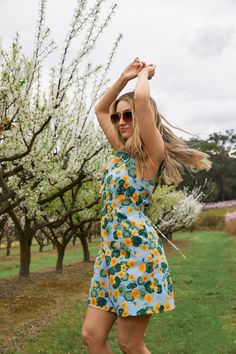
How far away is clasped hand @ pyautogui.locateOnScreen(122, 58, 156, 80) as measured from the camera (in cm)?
371

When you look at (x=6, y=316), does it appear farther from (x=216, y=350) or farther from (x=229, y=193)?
(x=229, y=193)

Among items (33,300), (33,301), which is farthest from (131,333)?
(33,300)

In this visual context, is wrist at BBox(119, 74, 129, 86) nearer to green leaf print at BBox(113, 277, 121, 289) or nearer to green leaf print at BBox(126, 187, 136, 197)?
green leaf print at BBox(126, 187, 136, 197)

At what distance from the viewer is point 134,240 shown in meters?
3.48

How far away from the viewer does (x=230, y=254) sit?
29.0 m

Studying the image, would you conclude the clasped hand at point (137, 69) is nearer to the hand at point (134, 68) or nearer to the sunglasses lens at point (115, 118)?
the hand at point (134, 68)

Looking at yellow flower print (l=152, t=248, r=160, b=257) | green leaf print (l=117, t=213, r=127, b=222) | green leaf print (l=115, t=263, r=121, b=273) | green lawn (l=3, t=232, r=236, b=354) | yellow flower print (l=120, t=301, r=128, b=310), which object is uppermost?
green leaf print (l=117, t=213, r=127, b=222)

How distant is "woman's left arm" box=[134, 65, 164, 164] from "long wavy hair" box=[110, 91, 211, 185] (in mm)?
65

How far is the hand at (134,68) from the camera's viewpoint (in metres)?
3.80

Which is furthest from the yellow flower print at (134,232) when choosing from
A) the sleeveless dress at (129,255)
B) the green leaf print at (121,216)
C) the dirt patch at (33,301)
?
the dirt patch at (33,301)

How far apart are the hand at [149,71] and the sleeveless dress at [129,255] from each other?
24.7 inches

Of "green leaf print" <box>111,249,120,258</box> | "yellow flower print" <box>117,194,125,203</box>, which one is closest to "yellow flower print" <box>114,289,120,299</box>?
"green leaf print" <box>111,249,120,258</box>

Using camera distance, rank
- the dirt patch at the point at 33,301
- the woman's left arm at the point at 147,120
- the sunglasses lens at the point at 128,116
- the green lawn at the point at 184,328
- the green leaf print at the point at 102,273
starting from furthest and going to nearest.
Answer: the dirt patch at the point at 33,301 → the green lawn at the point at 184,328 → the sunglasses lens at the point at 128,116 → the green leaf print at the point at 102,273 → the woman's left arm at the point at 147,120

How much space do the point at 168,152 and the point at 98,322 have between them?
1330 mm
